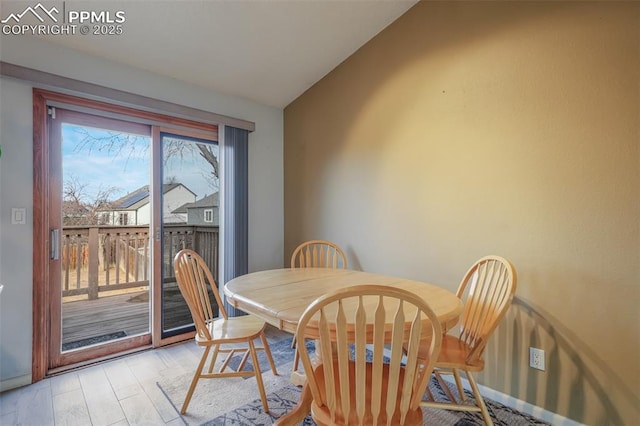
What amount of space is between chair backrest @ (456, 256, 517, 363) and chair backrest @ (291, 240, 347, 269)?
1108 mm

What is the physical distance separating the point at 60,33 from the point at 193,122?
1047 millimetres

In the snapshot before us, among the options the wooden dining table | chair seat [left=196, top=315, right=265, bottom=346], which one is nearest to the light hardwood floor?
chair seat [left=196, top=315, right=265, bottom=346]

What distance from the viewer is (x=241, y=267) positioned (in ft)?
9.68

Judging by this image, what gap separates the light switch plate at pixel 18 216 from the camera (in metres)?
1.94

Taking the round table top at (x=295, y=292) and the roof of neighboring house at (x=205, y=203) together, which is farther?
the roof of neighboring house at (x=205, y=203)

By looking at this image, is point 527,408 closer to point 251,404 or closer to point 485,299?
point 485,299

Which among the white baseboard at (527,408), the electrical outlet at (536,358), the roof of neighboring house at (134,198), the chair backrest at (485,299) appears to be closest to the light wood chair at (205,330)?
the roof of neighboring house at (134,198)

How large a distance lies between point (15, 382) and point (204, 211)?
69.4 inches

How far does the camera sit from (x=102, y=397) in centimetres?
187

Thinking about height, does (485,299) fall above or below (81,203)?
below

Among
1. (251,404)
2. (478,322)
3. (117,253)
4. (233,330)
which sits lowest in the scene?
(251,404)

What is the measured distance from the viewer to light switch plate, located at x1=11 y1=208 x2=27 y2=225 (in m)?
1.94

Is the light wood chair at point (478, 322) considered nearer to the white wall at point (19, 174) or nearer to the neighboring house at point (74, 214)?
the white wall at point (19, 174)

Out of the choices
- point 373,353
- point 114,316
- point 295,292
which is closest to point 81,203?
point 114,316
